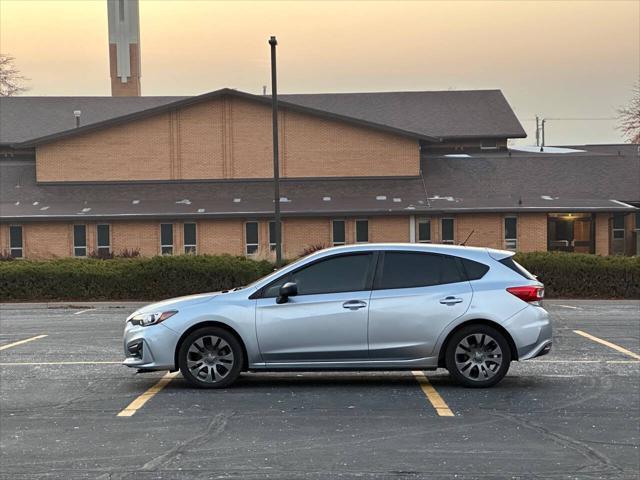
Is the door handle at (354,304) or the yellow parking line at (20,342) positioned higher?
the door handle at (354,304)

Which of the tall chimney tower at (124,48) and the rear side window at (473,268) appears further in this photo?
the tall chimney tower at (124,48)

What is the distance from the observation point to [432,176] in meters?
44.9

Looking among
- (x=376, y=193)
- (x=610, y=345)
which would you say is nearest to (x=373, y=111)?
(x=376, y=193)

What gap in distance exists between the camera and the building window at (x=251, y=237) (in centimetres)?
4109

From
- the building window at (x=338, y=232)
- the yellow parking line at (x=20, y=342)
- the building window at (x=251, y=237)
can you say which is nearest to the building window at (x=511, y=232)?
the building window at (x=338, y=232)

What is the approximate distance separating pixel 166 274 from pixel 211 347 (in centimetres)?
1609

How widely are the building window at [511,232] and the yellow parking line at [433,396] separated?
101 ft

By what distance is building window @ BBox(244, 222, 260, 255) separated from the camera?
41.1m

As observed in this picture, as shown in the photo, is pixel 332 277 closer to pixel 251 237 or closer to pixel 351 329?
pixel 351 329

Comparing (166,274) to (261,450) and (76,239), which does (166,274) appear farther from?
(261,450)

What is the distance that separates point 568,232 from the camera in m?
43.0

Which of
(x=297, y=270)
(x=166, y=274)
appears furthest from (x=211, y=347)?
(x=166, y=274)

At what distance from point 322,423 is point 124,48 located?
71.0m

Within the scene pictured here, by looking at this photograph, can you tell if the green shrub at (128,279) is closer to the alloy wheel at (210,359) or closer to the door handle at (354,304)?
the alloy wheel at (210,359)
